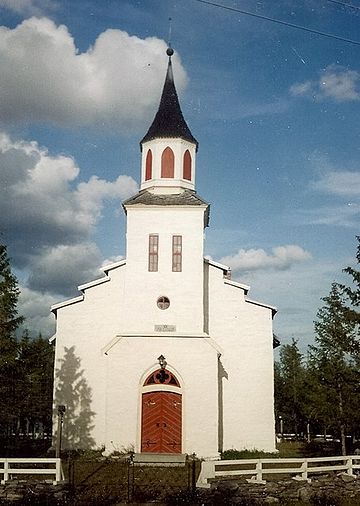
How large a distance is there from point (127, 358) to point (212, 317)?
5.08 metres

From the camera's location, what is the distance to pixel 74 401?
2631 cm

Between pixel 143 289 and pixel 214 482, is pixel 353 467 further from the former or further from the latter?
pixel 143 289

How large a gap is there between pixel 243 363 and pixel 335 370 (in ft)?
14.3

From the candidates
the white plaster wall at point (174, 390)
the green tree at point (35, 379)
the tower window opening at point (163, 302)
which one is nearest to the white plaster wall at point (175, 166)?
the tower window opening at point (163, 302)

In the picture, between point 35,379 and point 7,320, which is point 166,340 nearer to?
point 7,320

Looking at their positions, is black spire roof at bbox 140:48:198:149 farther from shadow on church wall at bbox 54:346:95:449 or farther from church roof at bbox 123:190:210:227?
shadow on church wall at bbox 54:346:95:449

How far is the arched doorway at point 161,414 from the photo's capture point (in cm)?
2364

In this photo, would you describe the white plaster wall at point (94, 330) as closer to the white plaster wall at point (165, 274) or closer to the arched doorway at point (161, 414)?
the white plaster wall at point (165, 274)

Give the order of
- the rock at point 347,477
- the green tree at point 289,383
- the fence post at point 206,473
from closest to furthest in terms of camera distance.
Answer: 1. the fence post at point 206,473
2. the rock at point 347,477
3. the green tree at point 289,383

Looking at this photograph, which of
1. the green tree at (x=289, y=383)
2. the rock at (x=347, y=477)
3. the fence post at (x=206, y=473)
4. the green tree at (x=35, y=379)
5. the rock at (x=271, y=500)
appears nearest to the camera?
the rock at (x=271, y=500)

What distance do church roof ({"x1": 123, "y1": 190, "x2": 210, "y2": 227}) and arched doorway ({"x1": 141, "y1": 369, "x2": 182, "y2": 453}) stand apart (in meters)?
7.44

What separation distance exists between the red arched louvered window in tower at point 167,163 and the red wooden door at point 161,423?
32.8ft

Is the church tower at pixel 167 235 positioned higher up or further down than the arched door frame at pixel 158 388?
higher up

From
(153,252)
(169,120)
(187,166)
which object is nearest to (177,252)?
(153,252)
